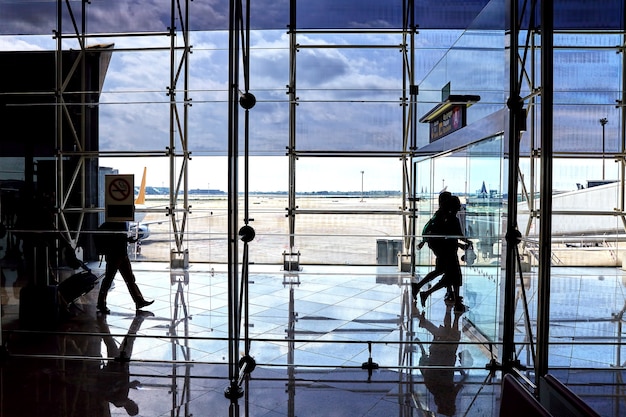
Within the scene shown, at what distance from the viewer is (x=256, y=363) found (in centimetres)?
211

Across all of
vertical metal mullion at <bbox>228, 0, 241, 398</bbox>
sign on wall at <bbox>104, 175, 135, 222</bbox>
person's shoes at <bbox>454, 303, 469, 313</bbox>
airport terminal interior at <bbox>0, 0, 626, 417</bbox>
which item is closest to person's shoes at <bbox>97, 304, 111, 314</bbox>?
airport terminal interior at <bbox>0, 0, 626, 417</bbox>

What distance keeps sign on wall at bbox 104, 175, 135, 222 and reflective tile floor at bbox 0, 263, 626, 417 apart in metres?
0.58

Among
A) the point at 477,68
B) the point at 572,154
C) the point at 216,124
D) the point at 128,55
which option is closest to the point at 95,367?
the point at 477,68

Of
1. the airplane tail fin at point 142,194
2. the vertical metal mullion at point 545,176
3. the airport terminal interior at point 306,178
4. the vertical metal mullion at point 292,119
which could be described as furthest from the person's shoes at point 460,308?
the airplane tail fin at point 142,194

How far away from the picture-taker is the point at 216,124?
4770 mm

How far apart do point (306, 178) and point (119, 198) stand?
2.65 metres

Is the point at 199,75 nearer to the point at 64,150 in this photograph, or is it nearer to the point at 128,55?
the point at 128,55

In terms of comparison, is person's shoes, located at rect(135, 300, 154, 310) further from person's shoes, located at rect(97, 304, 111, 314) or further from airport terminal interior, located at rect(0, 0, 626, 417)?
person's shoes, located at rect(97, 304, 111, 314)

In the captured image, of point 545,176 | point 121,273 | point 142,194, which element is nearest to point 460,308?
point 545,176

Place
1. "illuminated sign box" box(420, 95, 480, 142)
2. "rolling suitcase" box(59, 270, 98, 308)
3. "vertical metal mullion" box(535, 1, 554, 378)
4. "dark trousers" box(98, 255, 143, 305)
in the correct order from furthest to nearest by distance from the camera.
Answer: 1. "dark trousers" box(98, 255, 143, 305)
2. "rolling suitcase" box(59, 270, 98, 308)
3. "illuminated sign box" box(420, 95, 480, 142)
4. "vertical metal mullion" box(535, 1, 554, 378)

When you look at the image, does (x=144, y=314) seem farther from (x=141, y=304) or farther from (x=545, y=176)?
(x=545, y=176)

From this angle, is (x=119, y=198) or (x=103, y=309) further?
(x=103, y=309)

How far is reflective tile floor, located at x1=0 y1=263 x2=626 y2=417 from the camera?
174cm

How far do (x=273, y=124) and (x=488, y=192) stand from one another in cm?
279
